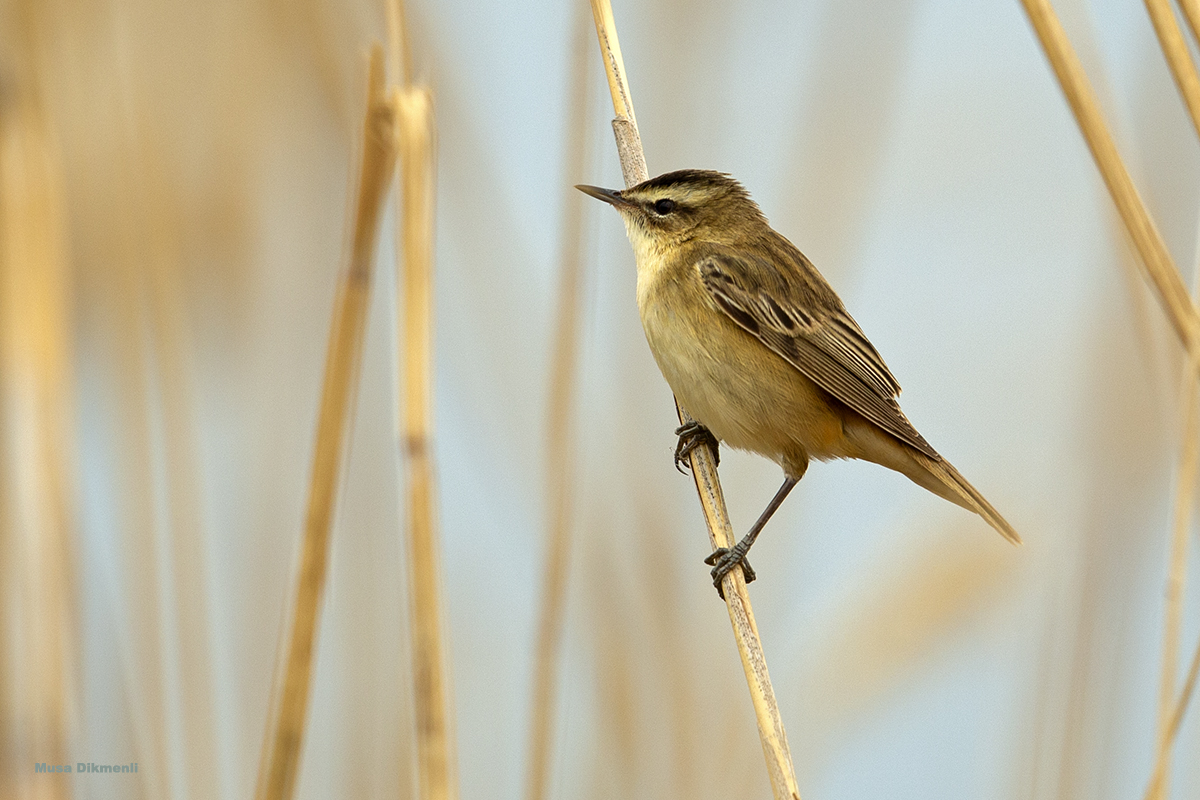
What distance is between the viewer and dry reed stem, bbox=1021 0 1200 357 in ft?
7.18

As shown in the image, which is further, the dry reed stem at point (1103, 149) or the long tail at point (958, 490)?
the long tail at point (958, 490)

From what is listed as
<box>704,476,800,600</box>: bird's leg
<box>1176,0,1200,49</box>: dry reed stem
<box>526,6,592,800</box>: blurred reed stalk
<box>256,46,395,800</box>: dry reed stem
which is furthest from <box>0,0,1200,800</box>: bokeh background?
<box>256,46,395,800</box>: dry reed stem

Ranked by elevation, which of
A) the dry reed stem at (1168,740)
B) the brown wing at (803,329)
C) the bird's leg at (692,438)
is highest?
the brown wing at (803,329)

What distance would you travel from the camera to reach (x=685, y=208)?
3.70 meters

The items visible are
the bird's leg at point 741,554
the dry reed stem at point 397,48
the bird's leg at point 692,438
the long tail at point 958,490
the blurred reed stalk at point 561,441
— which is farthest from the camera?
the bird's leg at point 692,438

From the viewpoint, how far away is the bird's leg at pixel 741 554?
2.79 m

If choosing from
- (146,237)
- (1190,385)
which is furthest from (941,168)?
(146,237)

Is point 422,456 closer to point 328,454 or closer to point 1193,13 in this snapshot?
point 328,454

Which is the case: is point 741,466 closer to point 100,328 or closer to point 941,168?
point 941,168

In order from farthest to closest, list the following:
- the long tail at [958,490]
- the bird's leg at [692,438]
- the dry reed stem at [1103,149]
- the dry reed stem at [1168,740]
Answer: the bird's leg at [692,438]
the long tail at [958,490]
the dry reed stem at [1103,149]
the dry reed stem at [1168,740]

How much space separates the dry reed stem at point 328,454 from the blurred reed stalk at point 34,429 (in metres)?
0.61

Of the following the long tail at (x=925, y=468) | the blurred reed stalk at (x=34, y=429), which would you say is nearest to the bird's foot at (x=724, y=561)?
the long tail at (x=925, y=468)

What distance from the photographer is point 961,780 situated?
3605 mm

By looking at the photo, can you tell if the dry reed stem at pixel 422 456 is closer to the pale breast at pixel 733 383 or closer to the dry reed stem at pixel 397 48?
the dry reed stem at pixel 397 48
